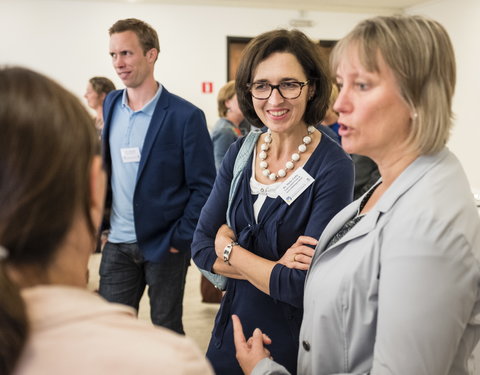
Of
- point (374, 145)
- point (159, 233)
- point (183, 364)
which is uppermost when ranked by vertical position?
point (374, 145)

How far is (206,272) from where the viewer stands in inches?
61.6

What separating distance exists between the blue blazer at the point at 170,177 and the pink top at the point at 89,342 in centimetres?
171

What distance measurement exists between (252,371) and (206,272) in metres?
0.55

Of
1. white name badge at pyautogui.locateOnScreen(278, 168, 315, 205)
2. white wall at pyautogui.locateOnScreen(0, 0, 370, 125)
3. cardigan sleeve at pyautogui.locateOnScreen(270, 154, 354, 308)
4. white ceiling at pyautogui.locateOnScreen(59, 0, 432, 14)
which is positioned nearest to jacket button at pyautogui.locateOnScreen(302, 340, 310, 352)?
cardigan sleeve at pyautogui.locateOnScreen(270, 154, 354, 308)

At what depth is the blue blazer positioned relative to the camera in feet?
7.47

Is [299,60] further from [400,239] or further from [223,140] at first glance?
[223,140]

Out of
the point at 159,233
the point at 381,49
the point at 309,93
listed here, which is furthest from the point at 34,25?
the point at 381,49

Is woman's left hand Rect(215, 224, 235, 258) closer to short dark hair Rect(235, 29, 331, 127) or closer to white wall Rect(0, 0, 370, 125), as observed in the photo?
short dark hair Rect(235, 29, 331, 127)

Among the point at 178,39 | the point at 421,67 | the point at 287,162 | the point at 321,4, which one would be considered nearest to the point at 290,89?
the point at 287,162

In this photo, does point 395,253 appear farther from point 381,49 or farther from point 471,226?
point 381,49

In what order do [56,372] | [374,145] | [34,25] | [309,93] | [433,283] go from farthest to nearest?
[34,25] → [309,93] → [374,145] → [433,283] → [56,372]

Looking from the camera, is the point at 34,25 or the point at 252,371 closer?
the point at 252,371

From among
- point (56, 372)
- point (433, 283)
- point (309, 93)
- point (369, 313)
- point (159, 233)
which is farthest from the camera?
→ point (159, 233)

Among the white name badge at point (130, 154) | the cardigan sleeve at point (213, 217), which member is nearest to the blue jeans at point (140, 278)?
the white name badge at point (130, 154)
